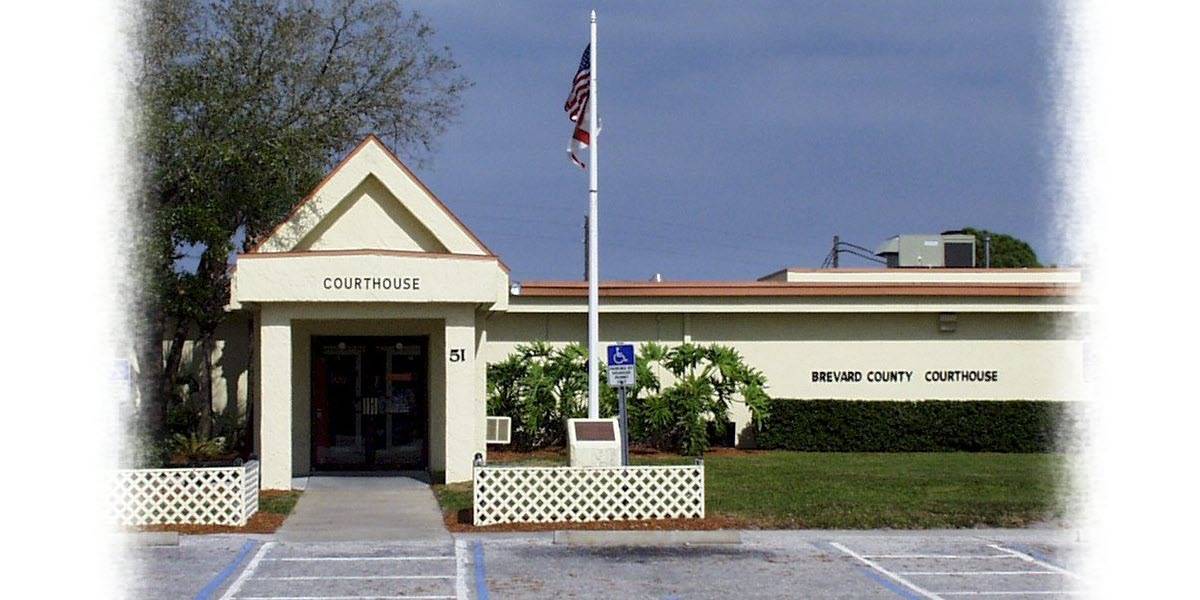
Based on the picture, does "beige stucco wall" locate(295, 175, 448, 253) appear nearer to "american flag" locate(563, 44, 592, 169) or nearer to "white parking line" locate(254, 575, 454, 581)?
"american flag" locate(563, 44, 592, 169)

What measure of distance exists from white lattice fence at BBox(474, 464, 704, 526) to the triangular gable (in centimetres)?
633

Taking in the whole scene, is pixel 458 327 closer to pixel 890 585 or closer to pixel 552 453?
pixel 552 453

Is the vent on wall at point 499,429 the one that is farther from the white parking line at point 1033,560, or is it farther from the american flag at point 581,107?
the white parking line at point 1033,560

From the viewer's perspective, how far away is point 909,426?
2995cm

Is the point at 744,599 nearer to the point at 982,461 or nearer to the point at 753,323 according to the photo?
the point at 982,461

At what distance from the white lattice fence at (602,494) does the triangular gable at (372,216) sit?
633 cm

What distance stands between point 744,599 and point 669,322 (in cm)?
1815

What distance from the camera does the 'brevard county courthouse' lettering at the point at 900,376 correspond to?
102ft

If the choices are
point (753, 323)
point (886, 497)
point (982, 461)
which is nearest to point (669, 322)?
point (753, 323)

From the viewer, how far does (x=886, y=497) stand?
21.0 meters

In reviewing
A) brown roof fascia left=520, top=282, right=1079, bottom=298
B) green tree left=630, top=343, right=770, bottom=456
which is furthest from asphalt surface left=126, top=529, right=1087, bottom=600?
brown roof fascia left=520, top=282, right=1079, bottom=298

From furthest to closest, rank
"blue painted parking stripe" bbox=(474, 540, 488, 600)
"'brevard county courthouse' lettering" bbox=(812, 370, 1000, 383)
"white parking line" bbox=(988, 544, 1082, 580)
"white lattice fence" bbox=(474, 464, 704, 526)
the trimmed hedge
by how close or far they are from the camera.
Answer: "'brevard county courthouse' lettering" bbox=(812, 370, 1000, 383) → the trimmed hedge → "white lattice fence" bbox=(474, 464, 704, 526) → "white parking line" bbox=(988, 544, 1082, 580) → "blue painted parking stripe" bbox=(474, 540, 488, 600)

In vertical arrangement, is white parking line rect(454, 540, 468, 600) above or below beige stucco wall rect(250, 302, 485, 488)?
below

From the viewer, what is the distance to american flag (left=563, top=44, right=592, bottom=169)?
19969 mm
